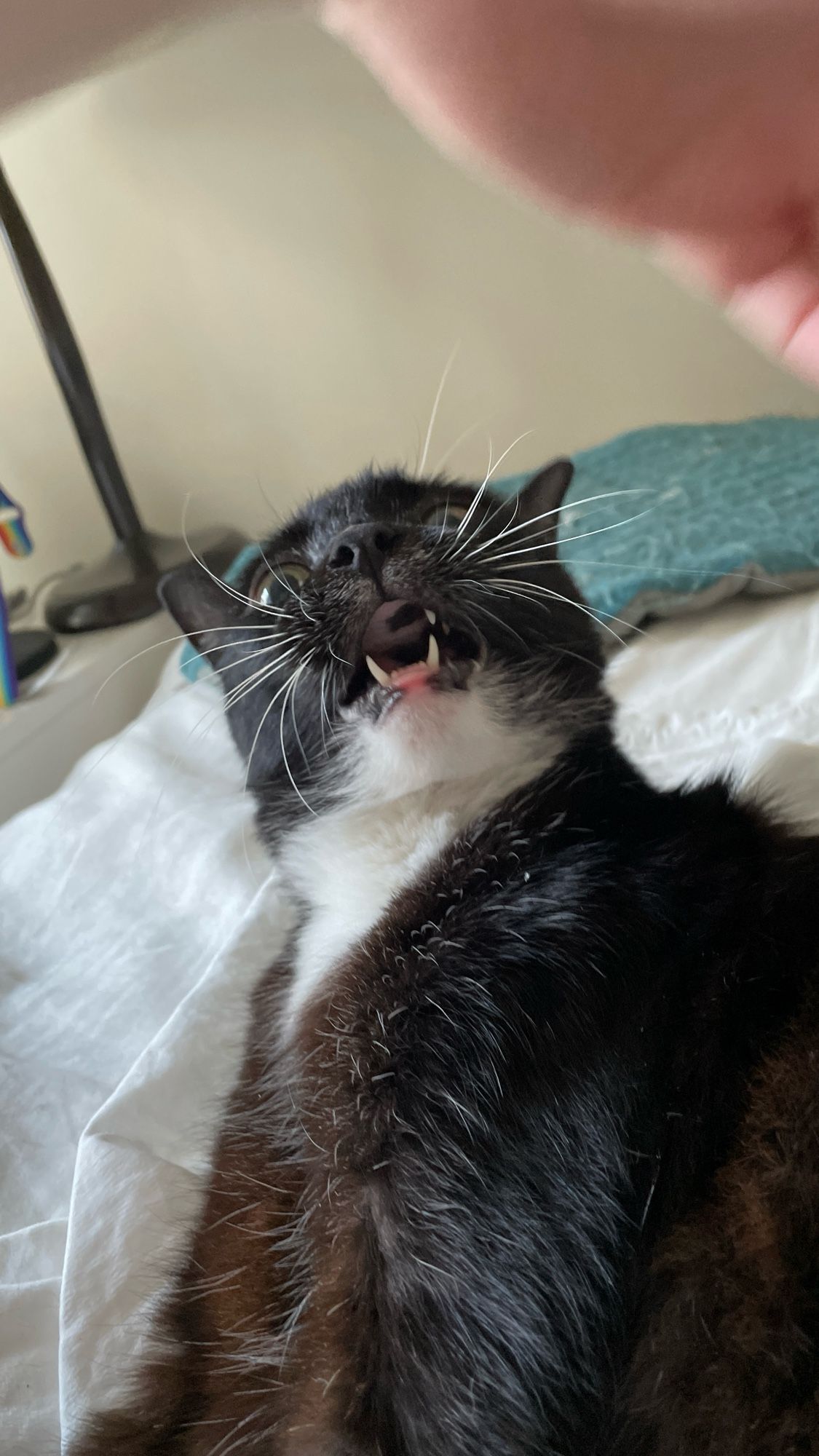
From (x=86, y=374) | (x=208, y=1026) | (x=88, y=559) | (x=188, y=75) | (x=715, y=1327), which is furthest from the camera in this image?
(x=88, y=559)

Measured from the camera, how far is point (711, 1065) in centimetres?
56

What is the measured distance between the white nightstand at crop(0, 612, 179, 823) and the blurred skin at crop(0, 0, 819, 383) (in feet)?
3.86

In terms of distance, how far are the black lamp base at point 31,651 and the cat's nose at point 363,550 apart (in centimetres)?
127

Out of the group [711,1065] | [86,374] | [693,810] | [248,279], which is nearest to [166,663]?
[86,374]

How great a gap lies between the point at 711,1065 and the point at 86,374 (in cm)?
183

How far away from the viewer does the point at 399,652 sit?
774 mm

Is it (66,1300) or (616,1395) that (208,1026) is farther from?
(616,1395)

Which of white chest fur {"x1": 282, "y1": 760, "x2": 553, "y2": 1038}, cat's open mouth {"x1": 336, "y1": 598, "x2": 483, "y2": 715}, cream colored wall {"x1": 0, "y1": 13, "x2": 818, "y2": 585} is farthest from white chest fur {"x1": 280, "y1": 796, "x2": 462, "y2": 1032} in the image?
cream colored wall {"x1": 0, "y1": 13, "x2": 818, "y2": 585}

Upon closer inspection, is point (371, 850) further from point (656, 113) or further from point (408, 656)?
point (656, 113)

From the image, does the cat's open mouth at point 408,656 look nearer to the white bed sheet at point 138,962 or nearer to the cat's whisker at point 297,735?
the cat's whisker at point 297,735

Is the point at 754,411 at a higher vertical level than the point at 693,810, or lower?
lower

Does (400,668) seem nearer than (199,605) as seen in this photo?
Yes

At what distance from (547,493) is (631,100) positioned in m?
0.49

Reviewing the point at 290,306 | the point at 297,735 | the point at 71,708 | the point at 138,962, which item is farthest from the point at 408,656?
the point at 290,306
